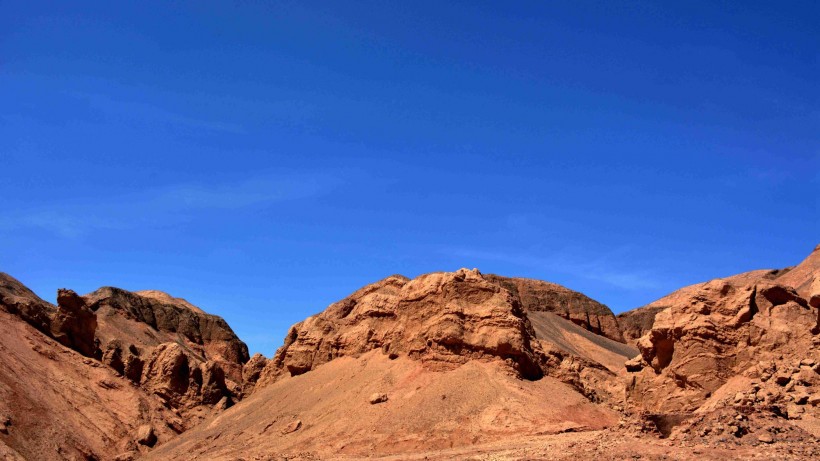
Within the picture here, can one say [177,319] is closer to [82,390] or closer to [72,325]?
[72,325]

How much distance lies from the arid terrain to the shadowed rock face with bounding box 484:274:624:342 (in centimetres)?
3637

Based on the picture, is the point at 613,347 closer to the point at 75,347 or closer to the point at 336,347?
the point at 336,347

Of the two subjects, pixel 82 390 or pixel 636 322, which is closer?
pixel 82 390

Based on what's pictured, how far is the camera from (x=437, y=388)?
36.5 m

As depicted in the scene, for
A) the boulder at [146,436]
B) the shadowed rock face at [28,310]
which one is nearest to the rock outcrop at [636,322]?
the boulder at [146,436]

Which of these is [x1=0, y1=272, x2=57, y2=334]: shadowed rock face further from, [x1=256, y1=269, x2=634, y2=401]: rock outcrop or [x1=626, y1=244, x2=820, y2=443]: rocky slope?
[x1=626, y1=244, x2=820, y2=443]: rocky slope

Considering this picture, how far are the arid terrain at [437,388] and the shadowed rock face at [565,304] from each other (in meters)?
36.4

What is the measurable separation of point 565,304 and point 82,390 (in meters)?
61.7

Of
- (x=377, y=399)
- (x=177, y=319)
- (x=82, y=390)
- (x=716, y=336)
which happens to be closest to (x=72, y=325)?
(x=82, y=390)

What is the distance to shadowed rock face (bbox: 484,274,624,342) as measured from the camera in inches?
3639

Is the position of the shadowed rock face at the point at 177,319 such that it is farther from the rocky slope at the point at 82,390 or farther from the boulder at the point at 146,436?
the boulder at the point at 146,436

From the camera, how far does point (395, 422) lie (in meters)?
34.6

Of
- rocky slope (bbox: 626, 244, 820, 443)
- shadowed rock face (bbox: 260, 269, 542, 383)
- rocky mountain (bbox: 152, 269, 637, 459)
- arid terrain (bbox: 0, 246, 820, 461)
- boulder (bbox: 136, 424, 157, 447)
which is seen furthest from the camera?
boulder (bbox: 136, 424, 157, 447)

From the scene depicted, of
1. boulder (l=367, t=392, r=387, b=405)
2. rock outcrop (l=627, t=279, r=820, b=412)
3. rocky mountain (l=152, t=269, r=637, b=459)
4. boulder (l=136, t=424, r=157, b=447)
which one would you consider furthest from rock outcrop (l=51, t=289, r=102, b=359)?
rock outcrop (l=627, t=279, r=820, b=412)
